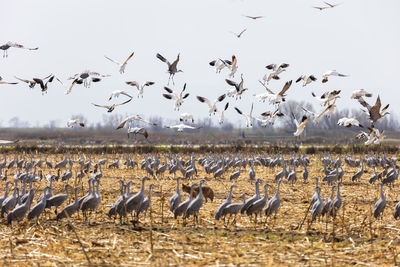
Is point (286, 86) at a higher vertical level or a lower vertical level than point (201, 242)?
higher

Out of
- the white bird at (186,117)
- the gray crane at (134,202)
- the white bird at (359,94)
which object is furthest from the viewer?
the white bird at (186,117)

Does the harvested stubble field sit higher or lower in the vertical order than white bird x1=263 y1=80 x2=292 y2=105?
lower

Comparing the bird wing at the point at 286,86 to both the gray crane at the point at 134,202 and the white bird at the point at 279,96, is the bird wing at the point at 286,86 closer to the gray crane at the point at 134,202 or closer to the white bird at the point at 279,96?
the white bird at the point at 279,96

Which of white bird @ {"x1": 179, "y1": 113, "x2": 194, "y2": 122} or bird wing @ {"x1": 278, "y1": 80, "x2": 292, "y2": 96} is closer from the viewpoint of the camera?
bird wing @ {"x1": 278, "y1": 80, "x2": 292, "y2": 96}

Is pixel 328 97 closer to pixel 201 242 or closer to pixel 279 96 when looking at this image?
pixel 279 96

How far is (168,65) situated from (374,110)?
5797 mm

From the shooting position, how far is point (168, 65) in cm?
1389

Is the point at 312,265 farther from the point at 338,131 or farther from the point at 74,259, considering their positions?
the point at 338,131

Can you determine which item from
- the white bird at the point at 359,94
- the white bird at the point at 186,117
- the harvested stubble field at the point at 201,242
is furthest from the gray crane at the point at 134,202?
the white bird at the point at 359,94

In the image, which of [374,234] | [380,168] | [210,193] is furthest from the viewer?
[380,168]

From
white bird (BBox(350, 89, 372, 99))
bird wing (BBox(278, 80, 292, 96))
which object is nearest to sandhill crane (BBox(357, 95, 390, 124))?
white bird (BBox(350, 89, 372, 99))

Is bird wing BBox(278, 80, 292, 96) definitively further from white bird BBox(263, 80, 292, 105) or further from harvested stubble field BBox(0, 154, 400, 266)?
harvested stubble field BBox(0, 154, 400, 266)

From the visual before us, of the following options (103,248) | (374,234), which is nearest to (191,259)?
(103,248)

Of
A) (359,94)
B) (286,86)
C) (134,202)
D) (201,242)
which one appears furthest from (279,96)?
(201,242)
